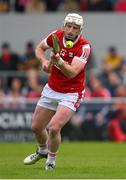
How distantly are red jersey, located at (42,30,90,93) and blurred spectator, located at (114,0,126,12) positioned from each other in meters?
12.7

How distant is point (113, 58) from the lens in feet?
82.3

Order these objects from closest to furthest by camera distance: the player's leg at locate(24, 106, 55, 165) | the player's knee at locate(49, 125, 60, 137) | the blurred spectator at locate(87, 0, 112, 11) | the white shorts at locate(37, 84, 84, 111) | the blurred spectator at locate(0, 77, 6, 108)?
1. the player's knee at locate(49, 125, 60, 137)
2. the white shorts at locate(37, 84, 84, 111)
3. the player's leg at locate(24, 106, 55, 165)
4. the blurred spectator at locate(0, 77, 6, 108)
5. the blurred spectator at locate(87, 0, 112, 11)

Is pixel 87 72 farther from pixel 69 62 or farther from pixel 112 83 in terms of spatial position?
pixel 69 62

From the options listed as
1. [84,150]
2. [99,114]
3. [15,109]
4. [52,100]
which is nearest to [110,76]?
[99,114]

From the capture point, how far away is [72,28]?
13891 millimetres

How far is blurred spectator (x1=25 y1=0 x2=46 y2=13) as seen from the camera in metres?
26.8

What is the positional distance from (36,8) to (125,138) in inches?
228

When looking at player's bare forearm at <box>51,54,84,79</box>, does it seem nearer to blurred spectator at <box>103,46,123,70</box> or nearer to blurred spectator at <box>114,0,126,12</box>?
blurred spectator at <box>103,46,123,70</box>

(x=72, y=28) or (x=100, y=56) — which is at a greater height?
(x=72, y=28)

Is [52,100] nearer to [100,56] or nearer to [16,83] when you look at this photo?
[16,83]

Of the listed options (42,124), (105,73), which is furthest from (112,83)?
(42,124)

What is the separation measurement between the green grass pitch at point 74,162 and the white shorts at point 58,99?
3.40ft

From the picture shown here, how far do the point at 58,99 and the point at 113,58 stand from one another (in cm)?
1111

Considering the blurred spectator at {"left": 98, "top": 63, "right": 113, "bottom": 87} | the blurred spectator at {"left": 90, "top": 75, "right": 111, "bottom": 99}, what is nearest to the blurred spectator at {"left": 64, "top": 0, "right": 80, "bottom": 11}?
the blurred spectator at {"left": 98, "top": 63, "right": 113, "bottom": 87}
